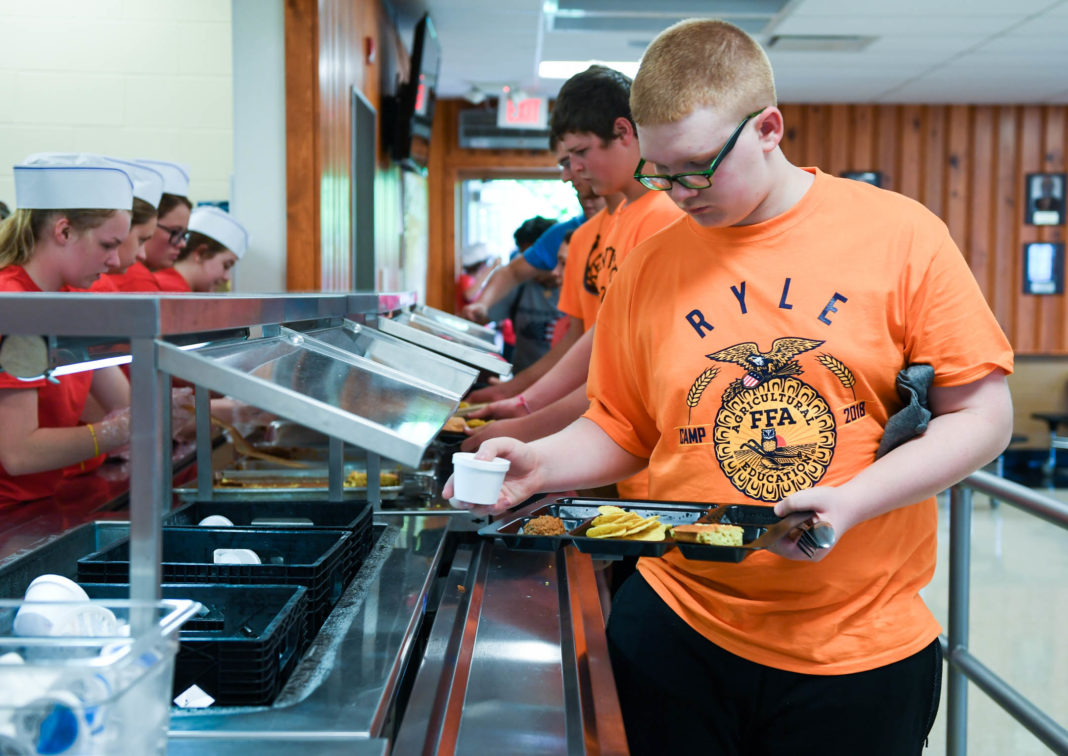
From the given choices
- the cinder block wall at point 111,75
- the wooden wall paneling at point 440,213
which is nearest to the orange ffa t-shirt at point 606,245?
the cinder block wall at point 111,75

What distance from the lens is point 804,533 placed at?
1.16 meters

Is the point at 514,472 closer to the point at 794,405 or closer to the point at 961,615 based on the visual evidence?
the point at 794,405

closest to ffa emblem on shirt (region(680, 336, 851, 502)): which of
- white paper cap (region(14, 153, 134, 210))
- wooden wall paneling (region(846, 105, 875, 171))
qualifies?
white paper cap (region(14, 153, 134, 210))

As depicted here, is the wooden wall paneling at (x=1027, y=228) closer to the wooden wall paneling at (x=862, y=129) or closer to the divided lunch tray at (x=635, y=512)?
the wooden wall paneling at (x=862, y=129)

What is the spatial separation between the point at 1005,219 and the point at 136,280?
7.86 metres

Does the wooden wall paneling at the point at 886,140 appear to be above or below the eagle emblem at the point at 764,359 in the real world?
above

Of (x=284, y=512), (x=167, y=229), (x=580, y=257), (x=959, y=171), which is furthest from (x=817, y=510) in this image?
(x=959, y=171)

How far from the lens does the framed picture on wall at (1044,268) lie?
28.6 feet

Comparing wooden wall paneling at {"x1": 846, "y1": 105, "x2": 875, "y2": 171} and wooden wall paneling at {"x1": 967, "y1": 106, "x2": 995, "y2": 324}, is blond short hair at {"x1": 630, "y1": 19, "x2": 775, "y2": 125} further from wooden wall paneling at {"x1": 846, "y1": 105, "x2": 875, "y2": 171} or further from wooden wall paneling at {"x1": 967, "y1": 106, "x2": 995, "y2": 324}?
wooden wall paneling at {"x1": 967, "y1": 106, "x2": 995, "y2": 324}

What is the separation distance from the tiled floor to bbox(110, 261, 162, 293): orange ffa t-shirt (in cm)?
332

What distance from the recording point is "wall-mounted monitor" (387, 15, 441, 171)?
5.35m

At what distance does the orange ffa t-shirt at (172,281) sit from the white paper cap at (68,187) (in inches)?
55.7

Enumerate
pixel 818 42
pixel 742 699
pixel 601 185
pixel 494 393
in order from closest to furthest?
pixel 742 699 < pixel 601 185 < pixel 494 393 < pixel 818 42

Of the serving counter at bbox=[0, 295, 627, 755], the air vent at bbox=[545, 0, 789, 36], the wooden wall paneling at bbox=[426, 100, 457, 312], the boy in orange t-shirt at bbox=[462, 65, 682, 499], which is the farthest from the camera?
the wooden wall paneling at bbox=[426, 100, 457, 312]
